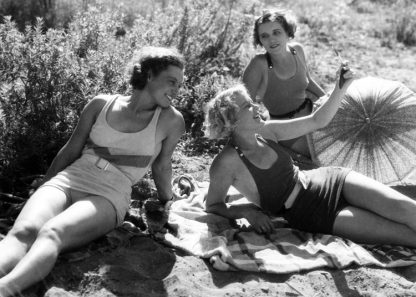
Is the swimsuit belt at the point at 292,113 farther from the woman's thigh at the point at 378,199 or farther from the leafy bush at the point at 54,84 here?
the woman's thigh at the point at 378,199

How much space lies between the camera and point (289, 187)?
12.3 ft

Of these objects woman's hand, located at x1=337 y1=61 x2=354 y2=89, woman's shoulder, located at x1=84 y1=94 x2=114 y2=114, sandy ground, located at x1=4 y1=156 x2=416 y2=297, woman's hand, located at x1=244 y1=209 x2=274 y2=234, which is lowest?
sandy ground, located at x1=4 y1=156 x2=416 y2=297

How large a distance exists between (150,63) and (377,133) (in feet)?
5.78

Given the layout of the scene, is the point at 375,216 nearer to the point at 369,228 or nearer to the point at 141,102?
the point at 369,228

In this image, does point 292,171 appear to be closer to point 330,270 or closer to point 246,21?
point 330,270

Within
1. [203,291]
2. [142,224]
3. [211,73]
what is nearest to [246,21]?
[211,73]

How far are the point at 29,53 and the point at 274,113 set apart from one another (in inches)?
75.2

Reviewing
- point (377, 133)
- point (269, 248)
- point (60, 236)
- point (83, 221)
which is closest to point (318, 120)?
point (269, 248)

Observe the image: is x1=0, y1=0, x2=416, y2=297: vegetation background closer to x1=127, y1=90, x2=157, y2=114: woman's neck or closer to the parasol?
x1=127, y1=90, x2=157, y2=114: woman's neck

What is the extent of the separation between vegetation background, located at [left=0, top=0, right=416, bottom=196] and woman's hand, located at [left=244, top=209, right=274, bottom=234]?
146cm

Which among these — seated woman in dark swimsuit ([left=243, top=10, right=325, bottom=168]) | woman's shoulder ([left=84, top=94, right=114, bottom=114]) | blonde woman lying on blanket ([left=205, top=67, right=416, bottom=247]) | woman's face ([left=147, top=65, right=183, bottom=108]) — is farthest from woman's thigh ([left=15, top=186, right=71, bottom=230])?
seated woman in dark swimsuit ([left=243, top=10, right=325, bottom=168])

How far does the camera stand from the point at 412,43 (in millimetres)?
8516

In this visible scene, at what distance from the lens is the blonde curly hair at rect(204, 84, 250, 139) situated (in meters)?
3.66

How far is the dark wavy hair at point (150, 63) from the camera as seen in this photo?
3.67m
